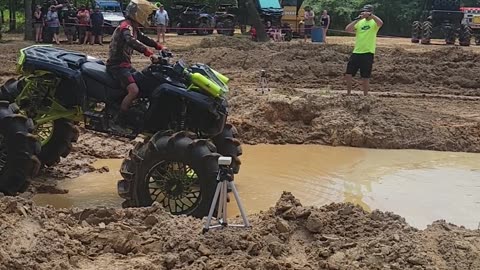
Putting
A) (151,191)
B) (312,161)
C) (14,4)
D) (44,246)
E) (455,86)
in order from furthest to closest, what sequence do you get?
(14,4) < (455,86) < (312,161) < (151,191) < (44,246)

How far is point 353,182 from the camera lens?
311 inches

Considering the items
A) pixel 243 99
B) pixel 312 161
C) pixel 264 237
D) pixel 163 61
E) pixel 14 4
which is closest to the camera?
pixel 264 237

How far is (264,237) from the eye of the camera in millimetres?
4516

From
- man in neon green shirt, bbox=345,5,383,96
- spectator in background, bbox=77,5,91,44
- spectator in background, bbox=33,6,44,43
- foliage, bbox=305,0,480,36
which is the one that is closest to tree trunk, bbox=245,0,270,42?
spectator in background, bbox=77,5,91,44

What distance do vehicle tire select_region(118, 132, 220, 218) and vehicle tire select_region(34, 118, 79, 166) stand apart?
1.73 meters

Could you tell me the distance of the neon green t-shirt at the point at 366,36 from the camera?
12.2 meters

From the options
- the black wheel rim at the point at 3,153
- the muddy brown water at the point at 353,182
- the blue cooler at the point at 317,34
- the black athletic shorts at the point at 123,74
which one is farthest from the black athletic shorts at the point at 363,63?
the blue cooler at the point at 317,34

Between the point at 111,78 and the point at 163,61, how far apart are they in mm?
573

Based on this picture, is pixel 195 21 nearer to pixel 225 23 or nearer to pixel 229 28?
pixel 225 23

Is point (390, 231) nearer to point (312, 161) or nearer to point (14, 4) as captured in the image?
point (312, 161)

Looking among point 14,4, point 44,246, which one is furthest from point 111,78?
point 14,4

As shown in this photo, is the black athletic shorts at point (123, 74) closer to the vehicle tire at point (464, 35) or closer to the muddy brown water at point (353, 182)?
the muddy brown water at point (353, 182)

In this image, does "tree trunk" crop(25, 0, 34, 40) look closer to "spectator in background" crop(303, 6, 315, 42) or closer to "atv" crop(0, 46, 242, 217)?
"spectator in background" crop(303, 6, 315, 42)

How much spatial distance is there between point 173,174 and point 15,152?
4.92 feet
